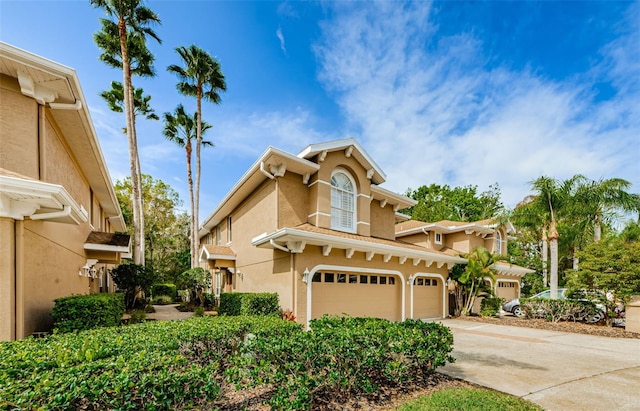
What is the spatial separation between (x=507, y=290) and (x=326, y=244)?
18.3m

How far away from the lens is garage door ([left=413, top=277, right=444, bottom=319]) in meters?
14.7

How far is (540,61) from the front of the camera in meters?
10.9

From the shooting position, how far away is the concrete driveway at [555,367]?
5.45 m

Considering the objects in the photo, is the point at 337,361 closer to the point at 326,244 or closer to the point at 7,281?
the point at 7,281

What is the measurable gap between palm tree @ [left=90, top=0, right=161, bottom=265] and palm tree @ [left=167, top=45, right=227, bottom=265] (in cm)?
281

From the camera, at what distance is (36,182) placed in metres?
4.97

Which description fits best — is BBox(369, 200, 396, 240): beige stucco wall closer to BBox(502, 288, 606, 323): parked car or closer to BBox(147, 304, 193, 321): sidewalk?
BBox(502, 288, 606, 323): parked car

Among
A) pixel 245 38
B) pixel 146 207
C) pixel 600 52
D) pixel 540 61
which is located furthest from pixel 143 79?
pixel 600 52

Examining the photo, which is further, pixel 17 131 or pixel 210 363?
pixel 17 131

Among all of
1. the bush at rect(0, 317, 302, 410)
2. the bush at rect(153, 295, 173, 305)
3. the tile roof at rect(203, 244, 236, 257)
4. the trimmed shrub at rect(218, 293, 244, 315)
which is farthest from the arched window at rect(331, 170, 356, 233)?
the bush at rect(153, 295, 173, 305)

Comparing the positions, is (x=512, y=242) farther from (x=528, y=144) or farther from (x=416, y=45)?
(x=416, y=45)

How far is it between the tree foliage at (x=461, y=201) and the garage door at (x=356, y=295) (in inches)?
1057

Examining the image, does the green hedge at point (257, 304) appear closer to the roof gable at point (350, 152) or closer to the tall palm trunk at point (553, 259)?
the roof gable at point (350, 152)

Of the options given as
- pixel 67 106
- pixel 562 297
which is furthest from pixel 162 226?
pixel 562 297
